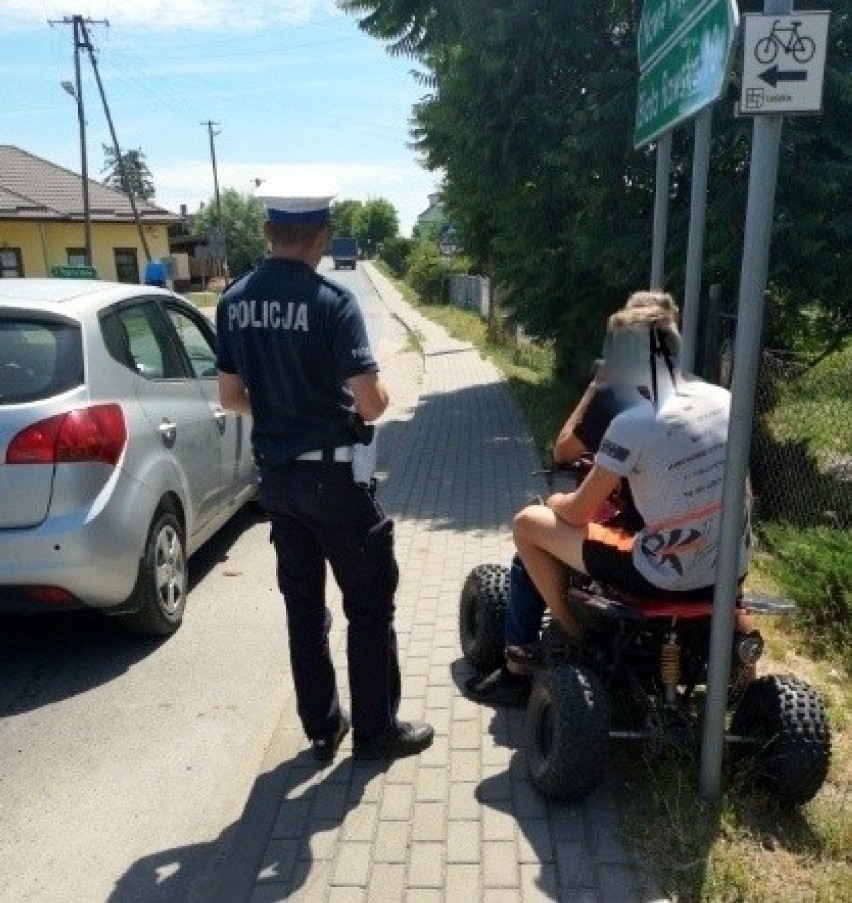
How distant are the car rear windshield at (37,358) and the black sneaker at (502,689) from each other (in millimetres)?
2167

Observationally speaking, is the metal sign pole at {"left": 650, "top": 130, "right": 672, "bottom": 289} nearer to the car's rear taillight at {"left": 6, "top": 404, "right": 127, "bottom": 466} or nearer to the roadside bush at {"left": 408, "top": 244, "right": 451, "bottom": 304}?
the car's rear taillight at {"left": 6, "top": 404, "right": 127, "bottom": 466}

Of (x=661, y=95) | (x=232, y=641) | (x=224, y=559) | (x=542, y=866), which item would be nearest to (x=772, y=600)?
(x=542, y=866)

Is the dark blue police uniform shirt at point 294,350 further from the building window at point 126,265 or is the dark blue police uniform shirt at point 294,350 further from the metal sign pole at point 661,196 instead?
the building window at point 126,265

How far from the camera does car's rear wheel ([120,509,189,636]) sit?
13.3ft

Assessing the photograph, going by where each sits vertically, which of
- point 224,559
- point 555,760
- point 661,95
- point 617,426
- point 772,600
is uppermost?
point 661,95

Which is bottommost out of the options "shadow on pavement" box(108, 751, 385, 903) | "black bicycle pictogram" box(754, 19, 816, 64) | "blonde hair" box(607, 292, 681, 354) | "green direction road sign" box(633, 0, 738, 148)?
"shadow on pavement" box(108, 751, 385, 903)

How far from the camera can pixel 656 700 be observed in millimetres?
2859

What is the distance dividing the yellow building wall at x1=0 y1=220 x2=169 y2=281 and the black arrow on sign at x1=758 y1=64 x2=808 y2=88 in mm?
31030

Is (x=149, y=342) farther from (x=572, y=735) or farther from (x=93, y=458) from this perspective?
(x=572, y=735)

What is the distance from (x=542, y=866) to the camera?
2525 mm

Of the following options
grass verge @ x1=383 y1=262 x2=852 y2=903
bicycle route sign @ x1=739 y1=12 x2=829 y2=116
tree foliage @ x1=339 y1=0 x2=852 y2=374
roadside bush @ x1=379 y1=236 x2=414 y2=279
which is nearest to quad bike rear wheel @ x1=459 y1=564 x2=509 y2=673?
grass verge @ x1=383 y1=262 x2=852 y2=903

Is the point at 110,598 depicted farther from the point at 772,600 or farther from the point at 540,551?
the point at 772,600

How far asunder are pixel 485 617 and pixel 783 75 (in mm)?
2325

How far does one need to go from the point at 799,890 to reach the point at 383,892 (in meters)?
1.15
